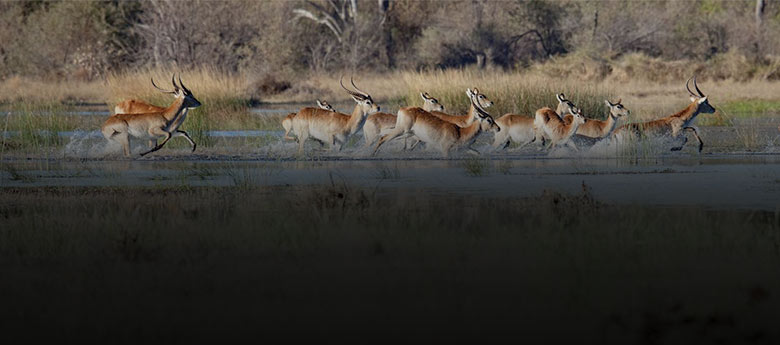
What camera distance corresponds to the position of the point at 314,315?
5.48 metres

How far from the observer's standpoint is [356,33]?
146ft

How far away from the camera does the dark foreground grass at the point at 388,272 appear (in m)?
5.25

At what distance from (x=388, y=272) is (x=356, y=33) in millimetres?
38566

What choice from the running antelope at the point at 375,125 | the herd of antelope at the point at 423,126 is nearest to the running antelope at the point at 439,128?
the herd of antelope at the point at 423,126

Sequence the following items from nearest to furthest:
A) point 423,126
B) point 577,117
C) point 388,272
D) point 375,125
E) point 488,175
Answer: point 388,272 → point 488,175 → point 423,126 → point 577,117 → point 375,125

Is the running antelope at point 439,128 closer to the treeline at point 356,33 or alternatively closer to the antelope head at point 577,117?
the antelope head at point 577,117

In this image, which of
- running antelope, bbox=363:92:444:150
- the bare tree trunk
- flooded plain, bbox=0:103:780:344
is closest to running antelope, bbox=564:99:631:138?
flooded plain, bbox=0:103:780:344

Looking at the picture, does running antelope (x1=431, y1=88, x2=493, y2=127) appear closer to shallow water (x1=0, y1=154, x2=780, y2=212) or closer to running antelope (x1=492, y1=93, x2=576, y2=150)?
running antelope (x1=492, y1=93, x2=576, y2=150)

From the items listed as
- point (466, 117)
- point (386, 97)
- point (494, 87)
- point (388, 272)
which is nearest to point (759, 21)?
point (386, 97)

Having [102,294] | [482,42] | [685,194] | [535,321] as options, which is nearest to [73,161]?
[685,194]

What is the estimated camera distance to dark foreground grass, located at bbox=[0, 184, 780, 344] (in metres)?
5.25

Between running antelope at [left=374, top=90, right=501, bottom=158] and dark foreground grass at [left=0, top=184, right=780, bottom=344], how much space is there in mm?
4689

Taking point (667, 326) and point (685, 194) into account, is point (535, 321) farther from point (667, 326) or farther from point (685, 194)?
point (685, 194)

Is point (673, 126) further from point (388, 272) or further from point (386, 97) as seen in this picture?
point (386, 97)
